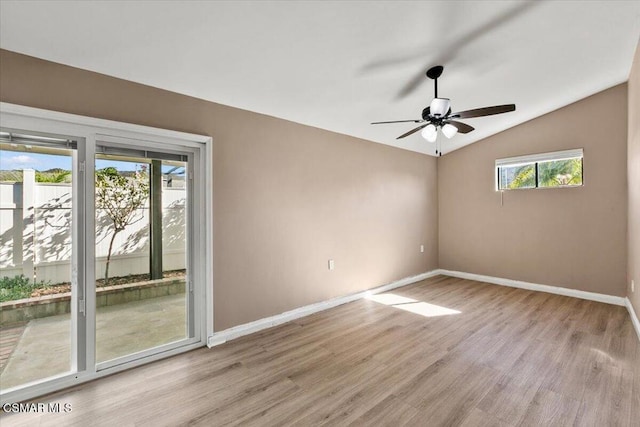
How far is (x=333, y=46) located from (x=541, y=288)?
4762mm

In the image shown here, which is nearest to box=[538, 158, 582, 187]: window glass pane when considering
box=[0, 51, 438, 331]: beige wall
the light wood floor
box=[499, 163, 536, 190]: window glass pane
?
box=[499, 163, 536, 190]: window glass pane

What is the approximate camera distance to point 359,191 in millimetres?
4383

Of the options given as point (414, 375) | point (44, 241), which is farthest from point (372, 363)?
point (44, 241)

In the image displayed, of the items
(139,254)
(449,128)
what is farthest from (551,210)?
(139,254)

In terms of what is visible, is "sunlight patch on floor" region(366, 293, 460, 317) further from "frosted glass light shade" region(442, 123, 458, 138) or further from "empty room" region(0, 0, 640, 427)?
"frosted glass light shade" region(442, 123, 458, 138)

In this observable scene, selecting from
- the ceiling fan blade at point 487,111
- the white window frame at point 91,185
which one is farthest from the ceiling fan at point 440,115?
the white window frame at point 91,185

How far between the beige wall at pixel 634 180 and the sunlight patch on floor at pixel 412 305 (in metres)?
1.92

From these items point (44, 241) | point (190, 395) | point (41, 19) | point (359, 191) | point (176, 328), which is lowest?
point (190, 395)

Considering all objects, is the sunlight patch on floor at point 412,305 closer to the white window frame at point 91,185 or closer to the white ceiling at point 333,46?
the white window frame at point 91,185

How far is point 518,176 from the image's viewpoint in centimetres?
488

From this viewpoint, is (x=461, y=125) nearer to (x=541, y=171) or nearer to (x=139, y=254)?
(x=541, y=171)

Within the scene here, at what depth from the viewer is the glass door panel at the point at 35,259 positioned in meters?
2.07

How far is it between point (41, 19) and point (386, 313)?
13.1 feet

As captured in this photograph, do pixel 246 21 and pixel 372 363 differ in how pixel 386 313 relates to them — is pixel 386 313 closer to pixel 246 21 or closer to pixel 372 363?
pixel 372 363
